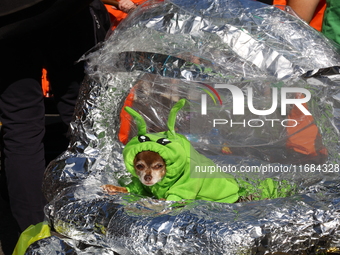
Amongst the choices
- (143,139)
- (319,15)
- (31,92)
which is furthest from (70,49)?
(319,15)

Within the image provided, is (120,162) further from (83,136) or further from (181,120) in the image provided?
(181,120)

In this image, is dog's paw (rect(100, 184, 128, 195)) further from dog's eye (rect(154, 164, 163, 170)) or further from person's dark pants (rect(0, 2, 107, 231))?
person's dark pants (rect(0, 2, 107, 231))

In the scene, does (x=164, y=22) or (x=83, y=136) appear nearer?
(x=164, y=22)

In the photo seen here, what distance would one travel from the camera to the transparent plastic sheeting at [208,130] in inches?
58.5

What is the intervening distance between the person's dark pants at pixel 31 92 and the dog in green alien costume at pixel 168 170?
0.45 m

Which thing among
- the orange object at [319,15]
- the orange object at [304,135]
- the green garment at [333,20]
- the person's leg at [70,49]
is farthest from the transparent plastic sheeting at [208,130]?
the orange object at [319,15]

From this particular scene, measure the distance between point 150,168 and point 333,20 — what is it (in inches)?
43.2

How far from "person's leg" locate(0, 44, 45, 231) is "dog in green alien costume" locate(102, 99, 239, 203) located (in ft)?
1.46

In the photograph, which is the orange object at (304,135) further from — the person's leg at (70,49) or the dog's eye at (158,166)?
the person's leg at (70,49)

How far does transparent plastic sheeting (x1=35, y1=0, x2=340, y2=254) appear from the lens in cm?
149

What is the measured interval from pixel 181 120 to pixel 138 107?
8.4 inches

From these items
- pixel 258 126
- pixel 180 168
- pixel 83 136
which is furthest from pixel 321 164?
pixel 83 136

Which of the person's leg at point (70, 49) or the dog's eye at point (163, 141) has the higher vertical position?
the person's leg at point (70, 49)

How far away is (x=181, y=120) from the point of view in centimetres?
231
